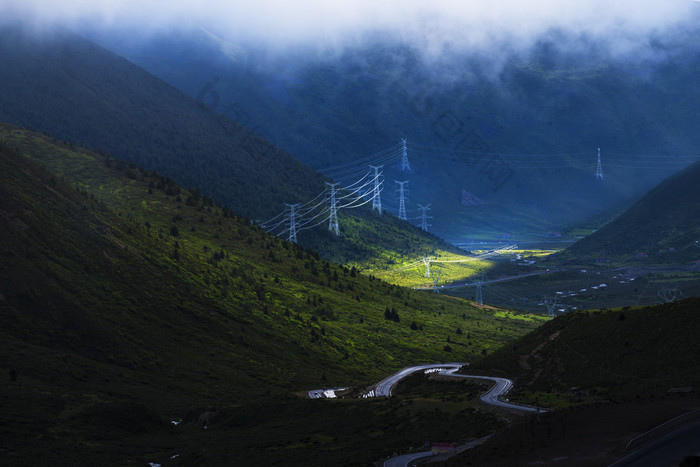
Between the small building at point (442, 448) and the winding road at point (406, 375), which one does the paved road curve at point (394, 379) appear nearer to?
the winding road at point (406, 375)

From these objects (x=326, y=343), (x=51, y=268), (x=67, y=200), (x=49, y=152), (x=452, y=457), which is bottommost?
(x=452, y=457)

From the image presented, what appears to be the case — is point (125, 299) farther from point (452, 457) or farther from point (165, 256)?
point (452, 457)

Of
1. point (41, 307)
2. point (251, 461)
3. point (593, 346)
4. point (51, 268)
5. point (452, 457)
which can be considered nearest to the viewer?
point (452, 457)

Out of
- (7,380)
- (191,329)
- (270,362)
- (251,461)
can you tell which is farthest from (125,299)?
(251,461)

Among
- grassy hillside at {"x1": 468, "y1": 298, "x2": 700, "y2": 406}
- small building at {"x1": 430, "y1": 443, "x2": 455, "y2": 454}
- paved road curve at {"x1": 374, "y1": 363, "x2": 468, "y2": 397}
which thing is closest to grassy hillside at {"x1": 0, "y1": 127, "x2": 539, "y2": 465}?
small building at {"x1": 430, "y1": 443, "x2": 455, "y2": 454}

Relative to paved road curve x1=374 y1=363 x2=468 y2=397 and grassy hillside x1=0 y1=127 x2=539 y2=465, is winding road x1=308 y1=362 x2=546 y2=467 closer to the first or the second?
paved road curve x1=374 y1=363 x2=468 y2=397

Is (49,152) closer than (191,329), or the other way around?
(191,329)
